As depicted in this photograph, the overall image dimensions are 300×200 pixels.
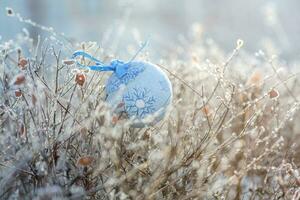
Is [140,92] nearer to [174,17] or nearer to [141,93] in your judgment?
[141,93]

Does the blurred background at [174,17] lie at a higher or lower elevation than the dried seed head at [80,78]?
higher

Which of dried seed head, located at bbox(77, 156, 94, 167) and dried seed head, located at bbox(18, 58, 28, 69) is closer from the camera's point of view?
dried seed head, located at bbox(77, 156, 94, 167)

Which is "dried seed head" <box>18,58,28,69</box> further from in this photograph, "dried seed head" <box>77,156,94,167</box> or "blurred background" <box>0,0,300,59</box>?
"blurred background" <box>0,0,300,59</box>

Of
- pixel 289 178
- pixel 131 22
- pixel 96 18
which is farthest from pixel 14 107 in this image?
pixel 96 18

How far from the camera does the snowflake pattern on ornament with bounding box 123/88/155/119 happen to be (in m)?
2.46

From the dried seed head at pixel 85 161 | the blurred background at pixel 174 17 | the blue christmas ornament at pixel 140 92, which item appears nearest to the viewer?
the dried seed head at pixel 85 161

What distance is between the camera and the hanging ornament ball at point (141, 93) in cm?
245

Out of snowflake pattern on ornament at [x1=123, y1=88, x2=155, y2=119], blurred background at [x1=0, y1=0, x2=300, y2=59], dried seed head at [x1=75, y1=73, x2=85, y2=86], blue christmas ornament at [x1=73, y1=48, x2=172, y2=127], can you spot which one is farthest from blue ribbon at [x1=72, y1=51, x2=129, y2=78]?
blurred background at [x1=0, y1=0, x2=300, y2=59]

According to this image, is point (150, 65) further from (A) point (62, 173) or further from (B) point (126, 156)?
(A) point (62, 173)

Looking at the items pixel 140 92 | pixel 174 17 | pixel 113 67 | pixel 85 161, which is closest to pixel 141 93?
pixel 140 92

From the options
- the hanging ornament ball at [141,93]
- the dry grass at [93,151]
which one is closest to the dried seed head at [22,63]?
the dry grass at [93,151]

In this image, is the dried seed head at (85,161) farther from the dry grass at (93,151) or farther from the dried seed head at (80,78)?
the dried seed head at (80,78)

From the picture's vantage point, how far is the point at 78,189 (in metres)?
2.28

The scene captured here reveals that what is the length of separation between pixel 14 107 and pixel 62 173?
1.10ft
